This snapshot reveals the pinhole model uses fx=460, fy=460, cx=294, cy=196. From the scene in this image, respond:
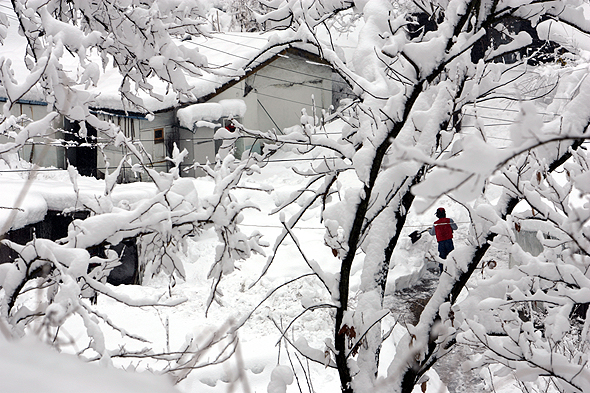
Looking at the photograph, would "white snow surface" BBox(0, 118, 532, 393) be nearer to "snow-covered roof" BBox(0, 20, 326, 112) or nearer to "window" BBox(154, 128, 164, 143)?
"snow-covered roof" BBox(0, 20, 326, 112)

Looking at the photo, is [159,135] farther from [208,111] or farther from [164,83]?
[208,111]

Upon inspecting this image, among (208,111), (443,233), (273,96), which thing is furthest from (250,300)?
(273,96)

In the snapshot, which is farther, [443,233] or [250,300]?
[443,233]

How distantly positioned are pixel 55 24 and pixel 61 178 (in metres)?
9.93

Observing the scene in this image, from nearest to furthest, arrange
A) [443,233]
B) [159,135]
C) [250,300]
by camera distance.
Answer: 1. [250,300]
2. [443,233]
3. [159,135]

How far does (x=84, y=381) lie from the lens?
79cm

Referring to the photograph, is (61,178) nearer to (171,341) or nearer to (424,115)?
(171,341)

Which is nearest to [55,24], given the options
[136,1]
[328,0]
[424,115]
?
[136,1]

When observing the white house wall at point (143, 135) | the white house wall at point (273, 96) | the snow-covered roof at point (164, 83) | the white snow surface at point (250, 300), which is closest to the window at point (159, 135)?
the white house wall at point (143, 135)

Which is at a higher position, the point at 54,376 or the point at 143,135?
the point at 54,376

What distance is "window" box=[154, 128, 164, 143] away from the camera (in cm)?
1553

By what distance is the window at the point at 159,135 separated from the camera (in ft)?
51.0

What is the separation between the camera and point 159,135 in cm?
1560

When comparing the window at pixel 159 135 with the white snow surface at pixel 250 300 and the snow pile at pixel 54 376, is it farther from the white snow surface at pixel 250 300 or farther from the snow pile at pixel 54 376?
the snow pile at pixel 54 376
